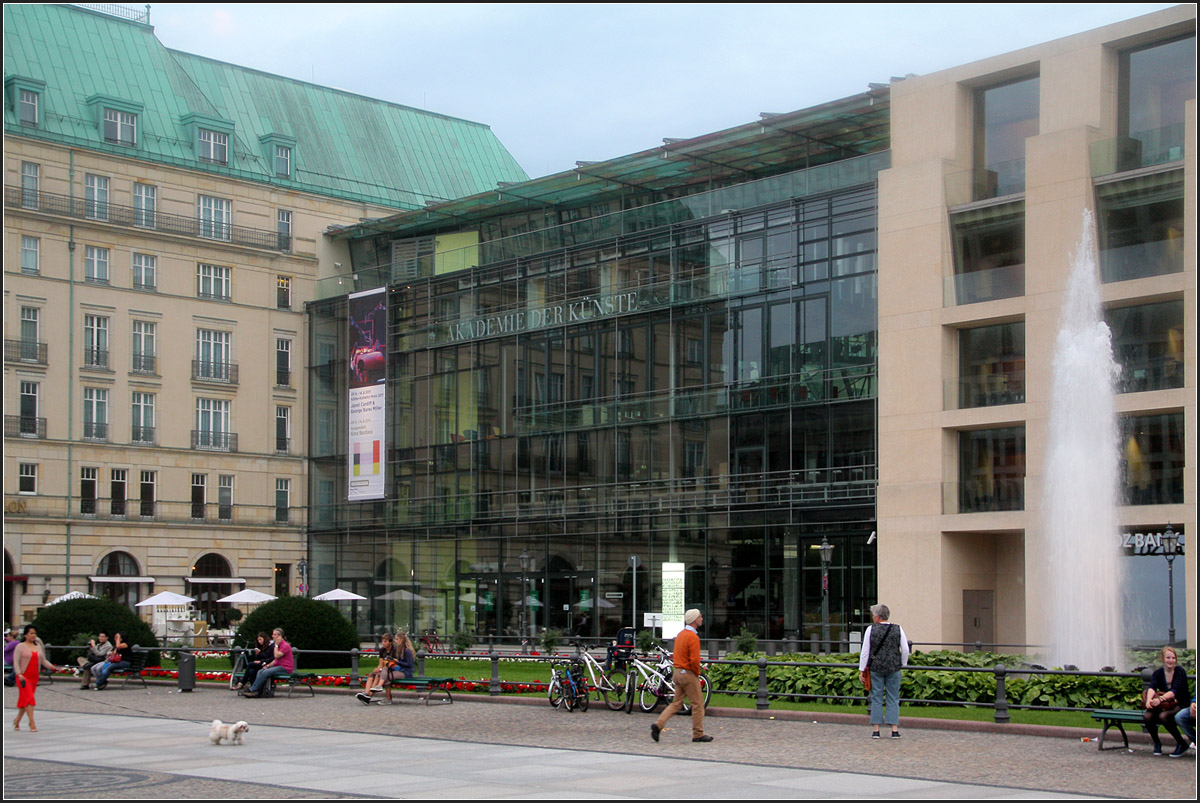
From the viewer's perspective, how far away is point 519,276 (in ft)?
183

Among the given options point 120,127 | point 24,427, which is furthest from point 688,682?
point 120,127

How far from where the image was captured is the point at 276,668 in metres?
29.2

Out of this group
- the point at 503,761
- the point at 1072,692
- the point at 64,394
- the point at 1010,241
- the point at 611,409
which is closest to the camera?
the point at 503,761

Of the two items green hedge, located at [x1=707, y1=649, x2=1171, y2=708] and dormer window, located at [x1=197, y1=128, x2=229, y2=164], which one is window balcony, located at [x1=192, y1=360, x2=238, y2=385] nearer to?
dormer window, located at [x1=197, y1=128, x2=229, y2=164]

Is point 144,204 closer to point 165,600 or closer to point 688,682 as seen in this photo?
point 165,600

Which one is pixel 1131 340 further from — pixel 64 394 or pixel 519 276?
pixel 64 394

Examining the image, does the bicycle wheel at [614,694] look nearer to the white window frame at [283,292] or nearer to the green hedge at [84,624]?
the green hedge at [84,624]

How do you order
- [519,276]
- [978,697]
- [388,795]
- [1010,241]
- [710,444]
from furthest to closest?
[519,276] < [710,444] < [1010,241] < [978,697] < [388,795]

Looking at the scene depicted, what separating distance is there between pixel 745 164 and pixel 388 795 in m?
38.7

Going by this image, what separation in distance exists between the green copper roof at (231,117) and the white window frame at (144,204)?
139 cm

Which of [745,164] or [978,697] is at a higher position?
[745,164]

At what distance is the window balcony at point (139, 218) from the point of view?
6000 cm

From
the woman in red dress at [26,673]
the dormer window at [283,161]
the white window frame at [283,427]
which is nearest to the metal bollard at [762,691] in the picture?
the woman in red dress at [26,673]

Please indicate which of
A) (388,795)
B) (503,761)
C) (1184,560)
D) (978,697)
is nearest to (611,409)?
(1184,560)
